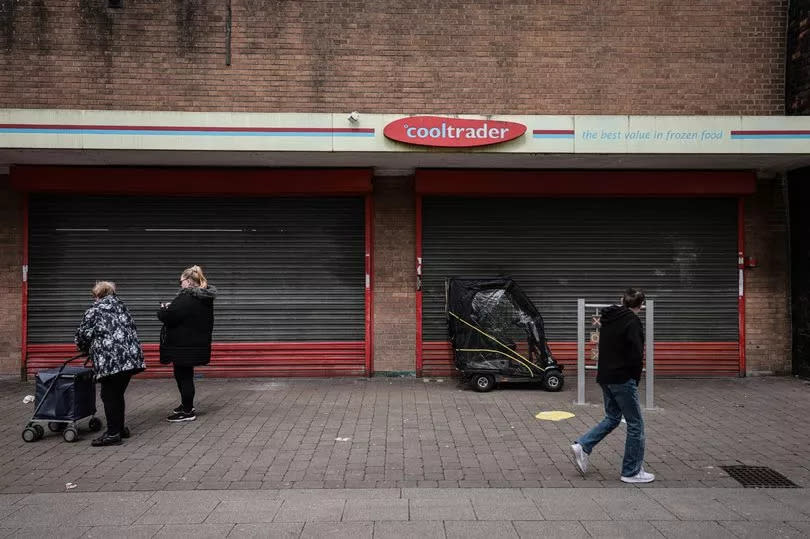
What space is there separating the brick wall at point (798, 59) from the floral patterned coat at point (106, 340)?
34.8 feet

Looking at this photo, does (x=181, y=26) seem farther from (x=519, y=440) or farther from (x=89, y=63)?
(x=519, y=440)

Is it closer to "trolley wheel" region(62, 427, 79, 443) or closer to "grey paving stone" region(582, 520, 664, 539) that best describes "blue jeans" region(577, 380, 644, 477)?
"grey paving stone" region(582, 520, 664, 539)

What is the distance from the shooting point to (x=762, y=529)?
437 centimetres

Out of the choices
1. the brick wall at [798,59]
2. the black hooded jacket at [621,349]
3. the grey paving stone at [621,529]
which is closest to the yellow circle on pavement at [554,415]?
the black hooded jacket at [621,349]

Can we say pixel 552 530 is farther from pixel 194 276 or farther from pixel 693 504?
pixel 194 276

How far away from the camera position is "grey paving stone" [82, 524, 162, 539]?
427cm

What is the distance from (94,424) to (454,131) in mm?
6069

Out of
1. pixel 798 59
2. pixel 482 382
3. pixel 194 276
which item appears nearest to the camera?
pixel 194 276

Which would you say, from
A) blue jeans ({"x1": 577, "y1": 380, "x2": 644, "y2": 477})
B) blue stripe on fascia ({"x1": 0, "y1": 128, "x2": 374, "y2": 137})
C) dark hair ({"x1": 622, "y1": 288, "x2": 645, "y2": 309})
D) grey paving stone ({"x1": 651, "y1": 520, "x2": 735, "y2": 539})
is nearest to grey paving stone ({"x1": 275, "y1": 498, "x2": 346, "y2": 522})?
grey paving stone ({"x1": 651, "y1": 520, "x2": 735, "y2": 539})

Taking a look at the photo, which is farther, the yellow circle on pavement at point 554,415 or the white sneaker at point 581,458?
the yellow circle on pavement at point 554,415

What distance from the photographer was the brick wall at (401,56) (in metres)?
10.2

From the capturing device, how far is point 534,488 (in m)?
5.20

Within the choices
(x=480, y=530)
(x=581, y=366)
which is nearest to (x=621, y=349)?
(x=480, y=530)

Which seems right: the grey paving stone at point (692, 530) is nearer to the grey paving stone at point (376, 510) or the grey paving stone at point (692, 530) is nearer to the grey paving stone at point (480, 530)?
the grey paving stone at point (480, 530)
